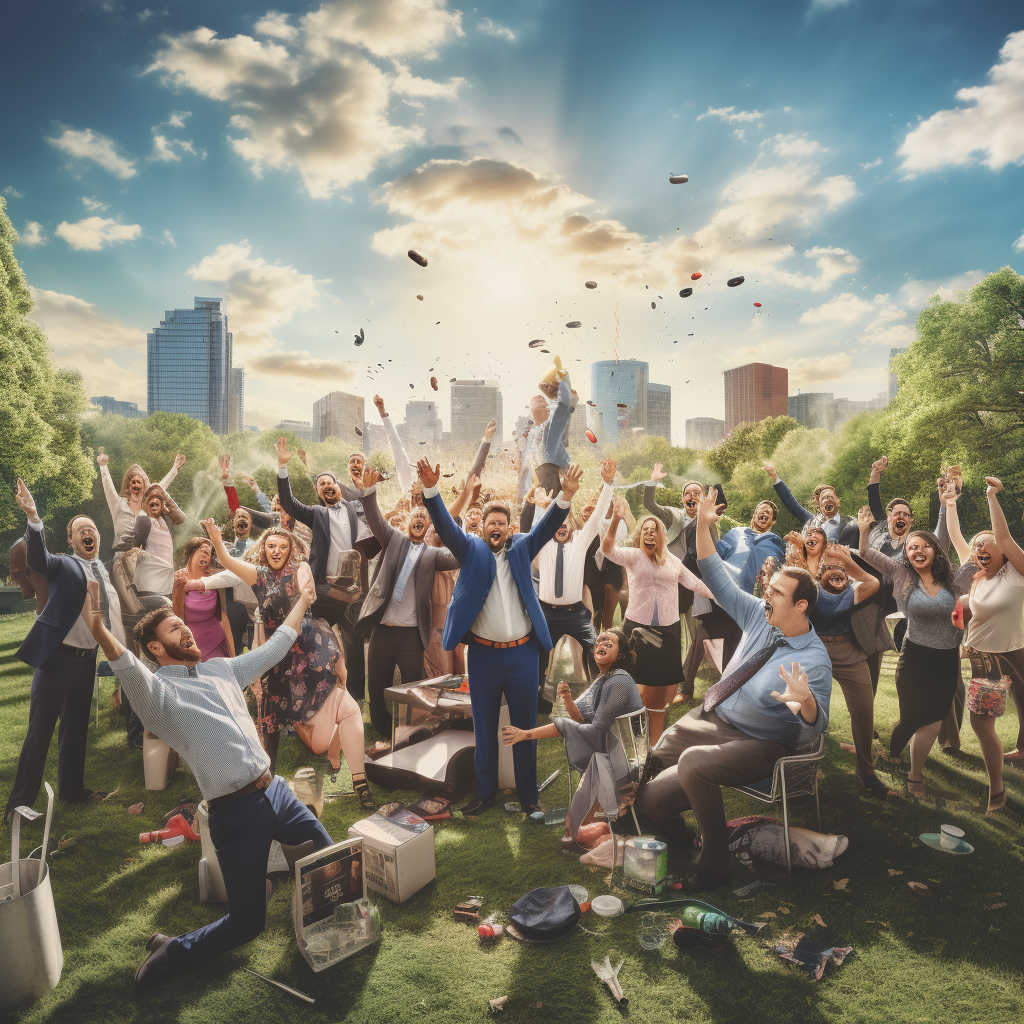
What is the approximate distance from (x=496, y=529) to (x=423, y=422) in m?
33.0

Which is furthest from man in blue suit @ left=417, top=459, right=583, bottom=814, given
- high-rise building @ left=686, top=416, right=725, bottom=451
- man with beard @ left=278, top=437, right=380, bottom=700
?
high-rise building @ left=686, top=416, right=725, bottom=451

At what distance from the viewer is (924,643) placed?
5062 millimetres

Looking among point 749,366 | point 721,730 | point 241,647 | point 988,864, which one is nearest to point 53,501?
point 241,647

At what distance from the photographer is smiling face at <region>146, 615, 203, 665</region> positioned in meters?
3.07

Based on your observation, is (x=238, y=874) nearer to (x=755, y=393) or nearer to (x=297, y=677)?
Answer: (x=297, y=677)

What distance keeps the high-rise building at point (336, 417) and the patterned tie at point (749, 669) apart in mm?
38139

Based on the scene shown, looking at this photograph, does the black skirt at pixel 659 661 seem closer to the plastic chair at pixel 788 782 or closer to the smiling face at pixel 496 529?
the plastic chair at pixel 788 782

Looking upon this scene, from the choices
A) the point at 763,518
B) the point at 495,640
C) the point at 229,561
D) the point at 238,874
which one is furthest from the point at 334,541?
the point at 763,518

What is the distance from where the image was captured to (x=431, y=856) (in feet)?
13.2

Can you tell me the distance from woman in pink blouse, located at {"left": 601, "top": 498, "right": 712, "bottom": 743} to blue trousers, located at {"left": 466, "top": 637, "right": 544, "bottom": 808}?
1441mm

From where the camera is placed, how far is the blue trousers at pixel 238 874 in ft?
10.0

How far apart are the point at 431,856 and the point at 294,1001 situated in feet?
3.66

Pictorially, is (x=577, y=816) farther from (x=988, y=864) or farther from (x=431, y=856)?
(x=988, y=864)

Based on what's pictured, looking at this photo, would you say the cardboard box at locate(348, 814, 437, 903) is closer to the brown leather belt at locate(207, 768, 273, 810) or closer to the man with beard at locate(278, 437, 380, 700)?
the brown leather belt at locate(207, 768, 273, 810)
